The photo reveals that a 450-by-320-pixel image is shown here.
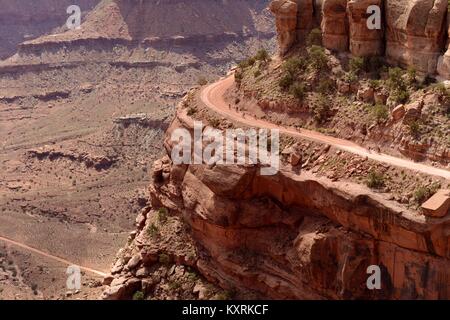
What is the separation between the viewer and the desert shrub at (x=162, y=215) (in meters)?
62.4

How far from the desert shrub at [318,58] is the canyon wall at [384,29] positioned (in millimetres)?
1203

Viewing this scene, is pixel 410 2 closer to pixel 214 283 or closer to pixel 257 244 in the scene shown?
pixel 257 244

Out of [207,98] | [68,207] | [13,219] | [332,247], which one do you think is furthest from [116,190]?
[332,247]

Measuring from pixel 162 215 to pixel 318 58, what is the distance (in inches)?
766

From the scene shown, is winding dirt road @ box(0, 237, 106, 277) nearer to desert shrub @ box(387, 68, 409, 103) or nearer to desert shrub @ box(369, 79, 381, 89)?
desert shrub @ box(369, 79, 381, 89)

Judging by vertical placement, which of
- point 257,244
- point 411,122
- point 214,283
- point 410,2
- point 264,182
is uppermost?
point 410,2

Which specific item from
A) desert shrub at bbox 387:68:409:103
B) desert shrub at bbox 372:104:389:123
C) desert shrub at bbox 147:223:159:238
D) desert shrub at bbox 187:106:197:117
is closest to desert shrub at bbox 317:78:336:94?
desert shrub at bbox 387:68:409:103

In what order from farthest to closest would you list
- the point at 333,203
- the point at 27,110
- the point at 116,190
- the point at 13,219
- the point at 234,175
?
the point at 27,110
the point at 116,190
the point at 13,219
the point at 234,175
the point at 333,203

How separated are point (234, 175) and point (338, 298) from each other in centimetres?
1164

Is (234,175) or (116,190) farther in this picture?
(116,190)

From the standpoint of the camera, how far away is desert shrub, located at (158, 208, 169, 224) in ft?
205

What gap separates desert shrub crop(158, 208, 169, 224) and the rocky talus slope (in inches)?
5.0

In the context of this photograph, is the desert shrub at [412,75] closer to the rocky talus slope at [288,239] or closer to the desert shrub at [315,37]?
the rocky talus slope at [288,239]

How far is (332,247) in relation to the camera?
1913 inches
